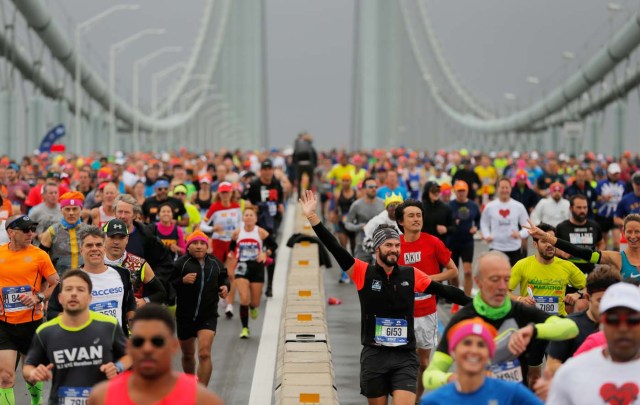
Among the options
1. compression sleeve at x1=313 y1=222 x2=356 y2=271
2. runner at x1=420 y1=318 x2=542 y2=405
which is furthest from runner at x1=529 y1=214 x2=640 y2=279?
runner at x1=420 y1=318 x2=542 y2=405

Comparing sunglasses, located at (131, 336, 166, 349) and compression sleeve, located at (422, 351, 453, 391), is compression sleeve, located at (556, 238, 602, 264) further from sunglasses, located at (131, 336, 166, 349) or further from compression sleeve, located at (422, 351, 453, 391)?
sunglasses, located at (131, 336, 166, 349)

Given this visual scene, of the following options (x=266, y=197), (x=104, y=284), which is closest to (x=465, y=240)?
(x=266, y=197)

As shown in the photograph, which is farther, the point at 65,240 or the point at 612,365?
the point at 65,240

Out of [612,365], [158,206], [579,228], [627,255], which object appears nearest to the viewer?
[612,365]

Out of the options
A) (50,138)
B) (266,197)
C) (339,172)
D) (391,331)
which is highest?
(50,138)

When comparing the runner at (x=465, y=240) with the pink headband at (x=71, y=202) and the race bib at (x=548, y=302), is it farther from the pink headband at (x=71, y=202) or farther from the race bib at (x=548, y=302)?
the race bib at (x=548, y=302)

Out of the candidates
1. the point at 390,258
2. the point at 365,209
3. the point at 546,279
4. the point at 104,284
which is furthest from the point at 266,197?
the point at 104,284

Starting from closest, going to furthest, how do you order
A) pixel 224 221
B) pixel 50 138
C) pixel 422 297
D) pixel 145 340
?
1. pixel 145 340
2. pixel 422 297
3. pixel 224 221
4. pixel 50 138

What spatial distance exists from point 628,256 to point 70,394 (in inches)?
178

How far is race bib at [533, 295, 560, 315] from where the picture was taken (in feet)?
33.6

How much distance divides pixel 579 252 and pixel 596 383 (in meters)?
4.44

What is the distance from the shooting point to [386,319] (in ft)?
30.0

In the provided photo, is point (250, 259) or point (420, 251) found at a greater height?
point (420, 251)

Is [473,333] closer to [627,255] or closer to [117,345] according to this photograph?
[117,345]
